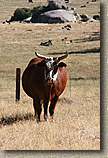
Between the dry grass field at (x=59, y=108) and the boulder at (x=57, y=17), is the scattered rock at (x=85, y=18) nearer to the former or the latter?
the boulder at (x=57, y=17)

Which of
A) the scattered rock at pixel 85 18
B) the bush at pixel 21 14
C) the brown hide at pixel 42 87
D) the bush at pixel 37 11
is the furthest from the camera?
the bush at pixel 37 11

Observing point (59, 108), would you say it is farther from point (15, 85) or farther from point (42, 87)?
point (15, 85)

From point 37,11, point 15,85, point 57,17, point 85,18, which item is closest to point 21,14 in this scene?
point 37,11

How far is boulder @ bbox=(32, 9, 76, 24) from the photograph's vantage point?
217ft

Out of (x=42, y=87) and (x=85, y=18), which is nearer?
(x=42, y=87)

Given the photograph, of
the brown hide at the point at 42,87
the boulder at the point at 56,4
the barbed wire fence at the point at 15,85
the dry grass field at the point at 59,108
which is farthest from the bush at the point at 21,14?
the brown hide at the point at 42,87

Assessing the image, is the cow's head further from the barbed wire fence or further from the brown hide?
the barbed wire fence

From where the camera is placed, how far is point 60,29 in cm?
6009

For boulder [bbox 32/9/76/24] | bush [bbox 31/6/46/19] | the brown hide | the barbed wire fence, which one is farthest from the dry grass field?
bush [bbox 31/6/46/19]

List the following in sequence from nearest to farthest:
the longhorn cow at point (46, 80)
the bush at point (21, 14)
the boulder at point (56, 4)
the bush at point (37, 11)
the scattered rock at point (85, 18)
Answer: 1. the longhorn cow at point (46, 80)
2. the boulder at point (56, 4)
3. the bush at point (21, 14)
4. the scattered rock at point (85, 18)
5. the bush at point (37, 11)

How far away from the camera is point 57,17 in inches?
2621

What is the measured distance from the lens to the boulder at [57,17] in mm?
66250

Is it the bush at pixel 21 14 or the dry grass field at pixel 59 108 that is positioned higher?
the dry grass field at pixel 59 108

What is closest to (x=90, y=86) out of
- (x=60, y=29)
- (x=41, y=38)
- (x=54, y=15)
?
(x=41, y=38)
